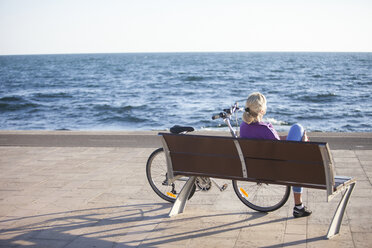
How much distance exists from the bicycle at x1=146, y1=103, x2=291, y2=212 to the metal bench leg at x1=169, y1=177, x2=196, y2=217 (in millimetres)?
95

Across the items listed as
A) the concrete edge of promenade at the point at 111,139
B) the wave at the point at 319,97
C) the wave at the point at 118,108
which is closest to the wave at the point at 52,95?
the wave at the point at 118,108

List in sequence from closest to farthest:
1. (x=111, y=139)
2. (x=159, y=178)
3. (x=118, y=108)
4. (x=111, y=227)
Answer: (x=111, y=227), (x=159, y=178), (x=111, y=139), (x=118, y=108)

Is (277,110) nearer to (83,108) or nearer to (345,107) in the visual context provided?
(345,107)

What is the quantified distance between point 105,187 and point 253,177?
8.33ft

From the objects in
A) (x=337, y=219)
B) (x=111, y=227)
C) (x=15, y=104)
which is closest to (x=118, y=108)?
(x=15, y=104)

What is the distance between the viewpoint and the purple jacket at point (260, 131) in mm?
4496

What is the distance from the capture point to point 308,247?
398cm

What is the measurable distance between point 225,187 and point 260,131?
1052 millimetres

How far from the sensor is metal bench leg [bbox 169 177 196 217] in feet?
16.2

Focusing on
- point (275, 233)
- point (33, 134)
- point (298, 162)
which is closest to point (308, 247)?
point (275, 233)

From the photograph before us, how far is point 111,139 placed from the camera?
9.78 metres

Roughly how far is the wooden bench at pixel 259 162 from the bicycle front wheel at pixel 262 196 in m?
0.54

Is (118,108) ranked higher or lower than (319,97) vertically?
lower

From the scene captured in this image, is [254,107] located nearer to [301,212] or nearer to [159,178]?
[301,212]
